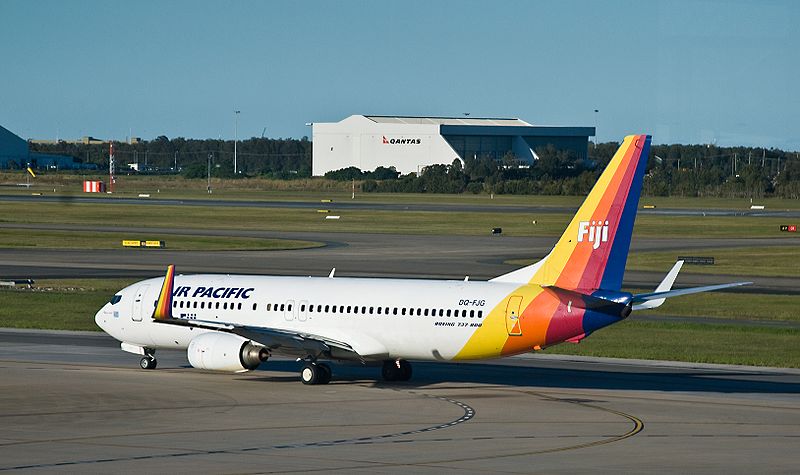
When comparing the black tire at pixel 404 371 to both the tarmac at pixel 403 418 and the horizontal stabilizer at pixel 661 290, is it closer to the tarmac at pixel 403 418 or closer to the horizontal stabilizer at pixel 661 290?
the tarmac at pixel 403 418

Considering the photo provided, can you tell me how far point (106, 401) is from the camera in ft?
126

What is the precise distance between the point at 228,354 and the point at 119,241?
230ft

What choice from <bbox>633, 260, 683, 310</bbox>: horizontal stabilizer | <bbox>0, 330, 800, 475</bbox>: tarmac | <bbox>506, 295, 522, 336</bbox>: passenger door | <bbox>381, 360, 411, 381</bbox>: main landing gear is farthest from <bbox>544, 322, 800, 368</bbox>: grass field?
<bbox>506, 295, 522, 336</bbox>: passenger door

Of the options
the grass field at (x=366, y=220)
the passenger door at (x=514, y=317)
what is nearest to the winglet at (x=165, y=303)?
the passenger door at (x=514, y=317)

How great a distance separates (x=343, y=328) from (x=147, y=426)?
31.0 ft

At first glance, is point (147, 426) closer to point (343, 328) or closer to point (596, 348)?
point (343, 328)

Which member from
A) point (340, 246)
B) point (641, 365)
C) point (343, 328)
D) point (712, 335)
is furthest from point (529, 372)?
point (340, 246)

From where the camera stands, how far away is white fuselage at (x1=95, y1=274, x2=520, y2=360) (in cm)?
4009

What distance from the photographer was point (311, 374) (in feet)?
139

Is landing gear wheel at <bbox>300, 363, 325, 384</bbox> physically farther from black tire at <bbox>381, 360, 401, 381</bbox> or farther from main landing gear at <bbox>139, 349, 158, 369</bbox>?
main landing gear at <bbox>139, 349, 158, 369</bbox>

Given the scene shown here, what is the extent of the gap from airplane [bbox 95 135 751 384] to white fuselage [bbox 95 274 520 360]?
0.04 meters

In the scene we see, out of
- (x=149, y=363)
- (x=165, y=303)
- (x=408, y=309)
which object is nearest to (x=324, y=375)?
(x=408, y=309)

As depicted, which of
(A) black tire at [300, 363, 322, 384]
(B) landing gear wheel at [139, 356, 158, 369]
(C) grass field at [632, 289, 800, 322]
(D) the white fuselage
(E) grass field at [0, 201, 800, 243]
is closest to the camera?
(D) the white fuselage

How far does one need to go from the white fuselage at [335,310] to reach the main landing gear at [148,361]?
0.34 meters
